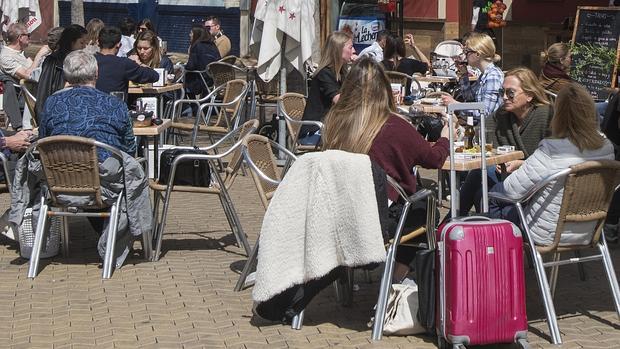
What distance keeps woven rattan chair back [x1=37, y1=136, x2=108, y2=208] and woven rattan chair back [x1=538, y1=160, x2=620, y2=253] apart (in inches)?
110

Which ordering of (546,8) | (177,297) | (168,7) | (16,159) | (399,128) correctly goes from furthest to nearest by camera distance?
(168,7) < (546,8) < (16,159) < (177,297) < (399,128)

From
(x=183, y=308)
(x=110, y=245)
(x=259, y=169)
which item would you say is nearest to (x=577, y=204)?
(x=259, y=169)

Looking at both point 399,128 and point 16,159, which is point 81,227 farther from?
point 399,128

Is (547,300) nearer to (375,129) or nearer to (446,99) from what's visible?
(375,129)

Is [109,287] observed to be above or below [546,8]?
below

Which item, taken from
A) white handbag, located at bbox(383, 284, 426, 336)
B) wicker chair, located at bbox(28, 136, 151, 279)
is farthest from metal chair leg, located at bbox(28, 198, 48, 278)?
white handbag, located at bbox(383, 284, 426, 336)

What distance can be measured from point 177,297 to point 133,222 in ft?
2.61

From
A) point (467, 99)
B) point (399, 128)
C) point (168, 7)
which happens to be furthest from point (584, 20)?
point (168, 7)

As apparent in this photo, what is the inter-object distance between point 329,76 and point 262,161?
121 inches

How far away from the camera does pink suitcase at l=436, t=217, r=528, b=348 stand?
19.0 ft

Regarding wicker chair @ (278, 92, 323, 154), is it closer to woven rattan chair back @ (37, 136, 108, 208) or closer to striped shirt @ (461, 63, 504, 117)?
striped shirt @ (461, 63, 504, 117)

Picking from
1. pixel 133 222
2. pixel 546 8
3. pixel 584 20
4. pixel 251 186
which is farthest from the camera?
pixel 546 8

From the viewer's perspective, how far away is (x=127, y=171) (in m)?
7.58

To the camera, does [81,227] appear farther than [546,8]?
No
